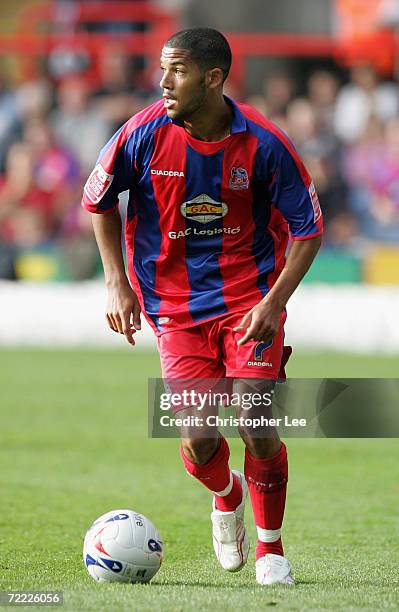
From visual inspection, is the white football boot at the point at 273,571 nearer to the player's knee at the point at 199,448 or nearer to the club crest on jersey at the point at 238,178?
the player's knee at the point at 199,448

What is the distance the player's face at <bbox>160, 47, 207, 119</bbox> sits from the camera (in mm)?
5230

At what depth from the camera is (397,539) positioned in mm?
6289

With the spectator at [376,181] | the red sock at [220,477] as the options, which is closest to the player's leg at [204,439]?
the red sock at [220,477]

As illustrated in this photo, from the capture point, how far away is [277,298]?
17.2ft

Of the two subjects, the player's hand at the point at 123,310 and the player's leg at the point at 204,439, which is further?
the player's leg at the point at 204,439

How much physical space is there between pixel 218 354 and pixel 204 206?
646 mm

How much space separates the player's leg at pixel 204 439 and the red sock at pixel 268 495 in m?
0.18

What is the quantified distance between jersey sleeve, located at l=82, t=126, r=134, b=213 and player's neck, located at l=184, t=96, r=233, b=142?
0.27 metres

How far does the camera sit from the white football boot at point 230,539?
5648mm

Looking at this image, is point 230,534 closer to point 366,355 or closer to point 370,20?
point 366,355

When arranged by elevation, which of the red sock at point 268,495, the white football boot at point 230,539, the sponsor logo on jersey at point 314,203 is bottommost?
the white football boot at point 230,539

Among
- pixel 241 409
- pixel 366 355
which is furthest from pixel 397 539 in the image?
pixel 366 355

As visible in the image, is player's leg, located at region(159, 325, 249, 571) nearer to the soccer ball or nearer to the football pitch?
the football pitch

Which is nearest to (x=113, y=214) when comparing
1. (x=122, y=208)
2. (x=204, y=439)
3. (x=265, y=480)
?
(x=204, y=439)
